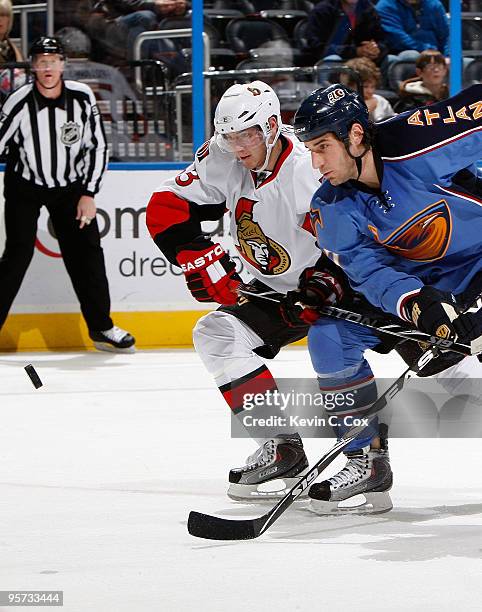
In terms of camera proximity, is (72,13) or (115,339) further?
(72,13)

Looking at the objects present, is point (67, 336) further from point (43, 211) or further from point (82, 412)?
point (82, 412)

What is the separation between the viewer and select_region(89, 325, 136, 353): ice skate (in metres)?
5.65

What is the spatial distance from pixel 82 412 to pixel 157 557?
1.83 meters

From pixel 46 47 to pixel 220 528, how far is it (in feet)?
10.9

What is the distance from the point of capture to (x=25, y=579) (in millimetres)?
2348

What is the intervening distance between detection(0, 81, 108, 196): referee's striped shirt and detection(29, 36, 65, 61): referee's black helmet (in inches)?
7.1

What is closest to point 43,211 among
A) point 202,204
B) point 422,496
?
point 202,204

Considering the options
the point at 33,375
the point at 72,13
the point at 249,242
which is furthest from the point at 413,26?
the point at 249,242

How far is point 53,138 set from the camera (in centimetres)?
561

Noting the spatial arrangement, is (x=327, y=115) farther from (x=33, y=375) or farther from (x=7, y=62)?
(x=7, y=62)

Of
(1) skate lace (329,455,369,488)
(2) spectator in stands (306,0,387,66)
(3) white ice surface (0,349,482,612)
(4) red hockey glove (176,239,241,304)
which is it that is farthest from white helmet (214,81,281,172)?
(2) spectator in stands (306,0,387,66)

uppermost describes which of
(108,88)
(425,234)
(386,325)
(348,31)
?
(348,31)

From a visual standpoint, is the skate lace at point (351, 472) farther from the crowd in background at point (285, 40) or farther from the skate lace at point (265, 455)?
the crowd in background at point (285, 40)

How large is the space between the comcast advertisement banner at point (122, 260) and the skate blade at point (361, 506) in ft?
9.81
